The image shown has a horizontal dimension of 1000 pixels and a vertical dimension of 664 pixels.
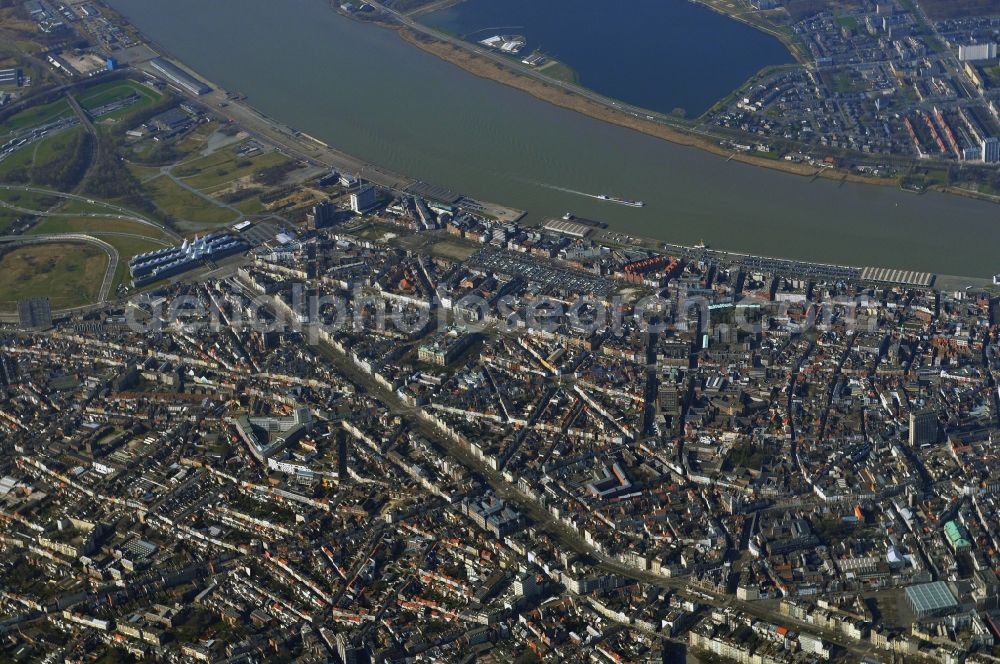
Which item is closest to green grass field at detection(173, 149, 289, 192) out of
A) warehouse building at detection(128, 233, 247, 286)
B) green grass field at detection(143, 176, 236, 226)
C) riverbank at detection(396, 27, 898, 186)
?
green grass field at detection(143, 176, 236, 226)

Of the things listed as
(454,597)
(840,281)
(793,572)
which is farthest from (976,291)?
(454,597)

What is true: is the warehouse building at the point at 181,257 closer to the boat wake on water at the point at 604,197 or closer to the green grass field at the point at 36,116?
the boat wake on water at the point at 604,197

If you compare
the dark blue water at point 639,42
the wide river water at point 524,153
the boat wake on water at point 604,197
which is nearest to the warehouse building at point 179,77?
the wide river water at point 524,153

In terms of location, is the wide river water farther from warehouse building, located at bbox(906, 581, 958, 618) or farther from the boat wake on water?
warehouse building, located at bbox(906, 581, 958, 618)

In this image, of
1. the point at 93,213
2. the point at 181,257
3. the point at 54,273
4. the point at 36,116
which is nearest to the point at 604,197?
the point at 181,257

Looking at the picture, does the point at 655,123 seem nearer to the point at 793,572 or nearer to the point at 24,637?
the point at 793,572

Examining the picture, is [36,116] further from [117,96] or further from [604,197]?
[604,197]
